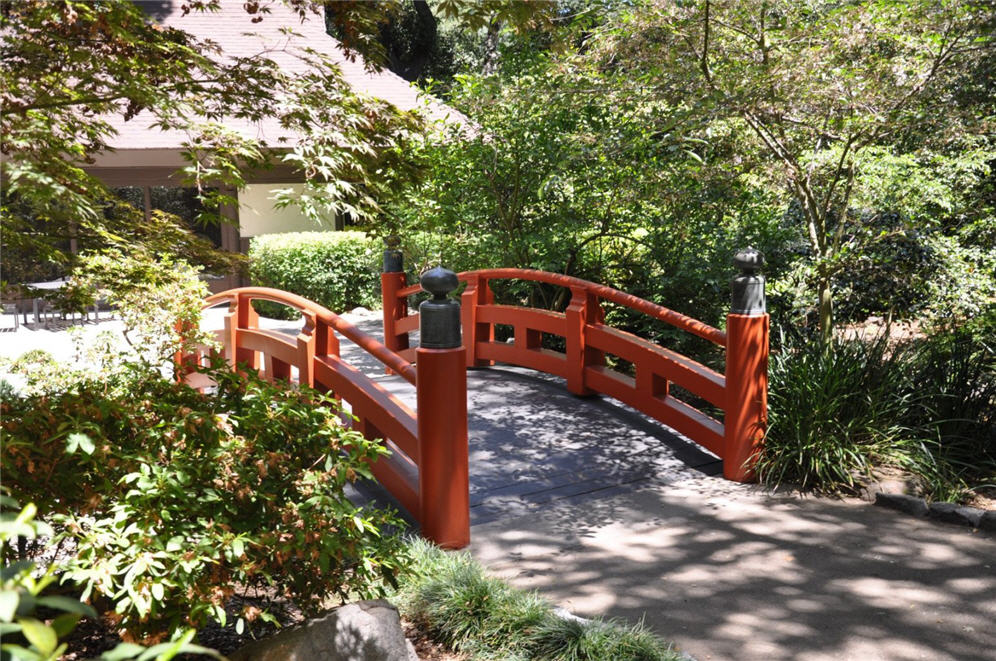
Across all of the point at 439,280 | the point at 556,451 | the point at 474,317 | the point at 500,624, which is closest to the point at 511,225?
the point at 474,317

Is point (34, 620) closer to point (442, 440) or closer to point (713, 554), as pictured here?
point (442, 440)

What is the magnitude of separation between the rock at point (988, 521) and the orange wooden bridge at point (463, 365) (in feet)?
4.67

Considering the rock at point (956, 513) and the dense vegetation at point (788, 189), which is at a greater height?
the dense vegetation at point (788, 189)

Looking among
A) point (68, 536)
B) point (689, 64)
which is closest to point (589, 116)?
point (689, 64)

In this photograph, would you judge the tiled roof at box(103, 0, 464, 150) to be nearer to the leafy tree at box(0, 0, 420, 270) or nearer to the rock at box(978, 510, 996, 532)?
the leafy tree at box(0, 0, 420, 270)

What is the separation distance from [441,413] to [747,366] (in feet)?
7.61

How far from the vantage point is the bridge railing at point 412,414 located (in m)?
4.99

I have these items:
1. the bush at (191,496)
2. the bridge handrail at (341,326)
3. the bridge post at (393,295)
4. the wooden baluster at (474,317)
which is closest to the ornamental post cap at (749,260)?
the bridge handrail at (341,326)

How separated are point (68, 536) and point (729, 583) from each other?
322 centimetres

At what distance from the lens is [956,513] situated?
18.2 ft

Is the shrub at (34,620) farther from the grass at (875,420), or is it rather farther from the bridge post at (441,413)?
the grass at (875,420)

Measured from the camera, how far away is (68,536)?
9.92 ft

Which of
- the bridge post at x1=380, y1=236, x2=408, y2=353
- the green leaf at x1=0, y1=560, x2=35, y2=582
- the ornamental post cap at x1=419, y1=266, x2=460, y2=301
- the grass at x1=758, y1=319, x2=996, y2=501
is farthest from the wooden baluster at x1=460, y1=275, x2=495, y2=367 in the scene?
the green leaf at x1=0, y1=560, x2=35, y2=582

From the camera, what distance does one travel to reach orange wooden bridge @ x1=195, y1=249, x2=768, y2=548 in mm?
5020
